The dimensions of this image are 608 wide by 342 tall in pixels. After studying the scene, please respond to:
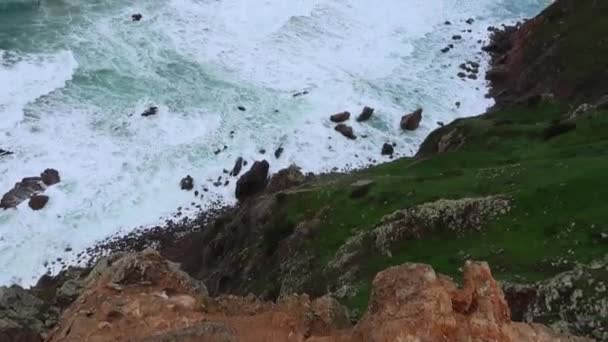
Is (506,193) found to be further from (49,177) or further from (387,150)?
(49,177)

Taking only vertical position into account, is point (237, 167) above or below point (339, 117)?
below

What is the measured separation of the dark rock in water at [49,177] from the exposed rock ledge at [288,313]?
3173cm

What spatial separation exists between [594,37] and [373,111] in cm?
2165

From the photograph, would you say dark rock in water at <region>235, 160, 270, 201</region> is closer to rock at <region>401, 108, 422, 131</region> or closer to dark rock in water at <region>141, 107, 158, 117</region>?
dark rock in water at <region>141, 107, 158, 117</region>

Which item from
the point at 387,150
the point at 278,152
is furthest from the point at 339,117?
the point at 278,152

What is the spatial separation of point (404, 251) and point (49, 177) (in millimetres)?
35406

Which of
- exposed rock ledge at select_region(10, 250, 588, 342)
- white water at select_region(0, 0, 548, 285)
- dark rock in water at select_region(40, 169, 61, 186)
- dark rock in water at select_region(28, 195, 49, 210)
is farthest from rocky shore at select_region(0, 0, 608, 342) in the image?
dark rock in water at select_region(40, 169, 61, 186)

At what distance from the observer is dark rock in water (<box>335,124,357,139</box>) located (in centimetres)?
6762

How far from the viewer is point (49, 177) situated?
59.8 metres

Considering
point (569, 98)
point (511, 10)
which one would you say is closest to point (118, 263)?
point (569, 98)

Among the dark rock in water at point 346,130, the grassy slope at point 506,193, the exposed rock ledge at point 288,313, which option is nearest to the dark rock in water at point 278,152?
the dark rock in water at point 346,130

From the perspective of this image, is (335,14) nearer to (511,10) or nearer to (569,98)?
(511,10)

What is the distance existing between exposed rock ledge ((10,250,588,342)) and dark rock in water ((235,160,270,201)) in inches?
1134

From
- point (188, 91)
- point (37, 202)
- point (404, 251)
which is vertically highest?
point (404, 251)
